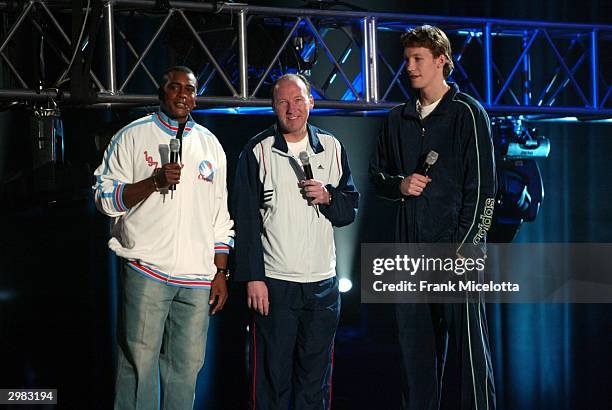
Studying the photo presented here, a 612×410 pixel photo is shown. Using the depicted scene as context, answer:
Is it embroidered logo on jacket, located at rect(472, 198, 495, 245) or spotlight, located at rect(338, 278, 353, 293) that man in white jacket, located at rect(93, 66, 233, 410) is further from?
spotlight, located at rect(338, 278, 353, 293)

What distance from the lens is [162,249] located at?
10.3 ft

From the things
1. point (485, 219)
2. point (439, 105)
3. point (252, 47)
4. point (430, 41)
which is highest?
point (252, 47)

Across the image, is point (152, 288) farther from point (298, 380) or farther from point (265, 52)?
point (265, 52)

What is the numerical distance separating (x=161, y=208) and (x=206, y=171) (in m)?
0.23

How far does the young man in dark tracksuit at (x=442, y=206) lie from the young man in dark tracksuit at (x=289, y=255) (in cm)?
31

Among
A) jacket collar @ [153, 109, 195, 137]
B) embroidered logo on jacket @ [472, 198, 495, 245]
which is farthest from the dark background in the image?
embroidered logo on jacket @ [472, 198, 495, 245]

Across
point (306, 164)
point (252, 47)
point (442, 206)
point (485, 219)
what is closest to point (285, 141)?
point (306, 164)

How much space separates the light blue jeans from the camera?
10.2ft

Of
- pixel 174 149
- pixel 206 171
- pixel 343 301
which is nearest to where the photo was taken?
pixel 174 149

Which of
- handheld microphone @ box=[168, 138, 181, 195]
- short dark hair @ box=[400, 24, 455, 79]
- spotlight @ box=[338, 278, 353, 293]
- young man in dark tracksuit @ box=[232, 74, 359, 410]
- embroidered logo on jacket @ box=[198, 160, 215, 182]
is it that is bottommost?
spotlight @ box=[338, 278, 353, 293]

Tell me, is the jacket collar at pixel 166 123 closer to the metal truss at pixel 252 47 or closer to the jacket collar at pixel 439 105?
the jacket collar at pixel 439 105

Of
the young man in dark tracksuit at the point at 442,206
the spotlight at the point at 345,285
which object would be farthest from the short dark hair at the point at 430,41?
the spotlight at the point at 345,285

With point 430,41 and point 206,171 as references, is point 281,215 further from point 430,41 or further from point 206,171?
point 430,41

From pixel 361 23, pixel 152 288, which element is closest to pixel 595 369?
pixel 361 23
